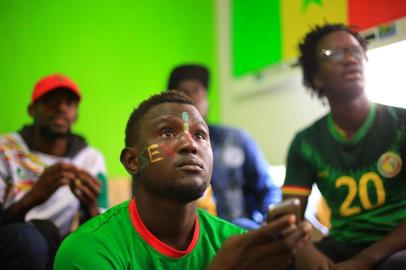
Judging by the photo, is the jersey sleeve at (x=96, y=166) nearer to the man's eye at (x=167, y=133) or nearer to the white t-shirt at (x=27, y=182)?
the white t-shirt at (x=27, y=182)

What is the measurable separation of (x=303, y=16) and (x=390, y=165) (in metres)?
0.47

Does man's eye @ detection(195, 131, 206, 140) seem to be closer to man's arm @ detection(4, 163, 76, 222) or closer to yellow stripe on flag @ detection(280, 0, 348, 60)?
yellow stripe on flag @ detection(280, 0, 348, 60)

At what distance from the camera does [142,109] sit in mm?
1031

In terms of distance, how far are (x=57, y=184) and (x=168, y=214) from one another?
1.83 feet

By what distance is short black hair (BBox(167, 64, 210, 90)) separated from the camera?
1.84m

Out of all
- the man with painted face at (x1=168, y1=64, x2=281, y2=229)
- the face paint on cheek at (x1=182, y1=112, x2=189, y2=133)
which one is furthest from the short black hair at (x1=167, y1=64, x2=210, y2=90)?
the face paint on cheek at (x1=182, y1=112, x2=189, y2=133)

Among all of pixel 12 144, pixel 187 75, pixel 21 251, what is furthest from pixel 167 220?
pixel 187 75

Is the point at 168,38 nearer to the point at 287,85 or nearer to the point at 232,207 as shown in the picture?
the point at 287,85

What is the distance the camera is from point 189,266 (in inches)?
35.6

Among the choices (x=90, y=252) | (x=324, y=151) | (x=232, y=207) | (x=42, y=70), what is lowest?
(x=232, y=207)

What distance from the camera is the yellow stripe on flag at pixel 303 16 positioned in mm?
1084

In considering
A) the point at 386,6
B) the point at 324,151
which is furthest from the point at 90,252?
the point at 386,6

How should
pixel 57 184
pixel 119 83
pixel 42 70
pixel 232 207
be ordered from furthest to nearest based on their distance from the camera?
pixel 119 83
pixel 42 70
pixel 232 207
pixel 57 184

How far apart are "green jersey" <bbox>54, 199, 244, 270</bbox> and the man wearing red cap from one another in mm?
443
